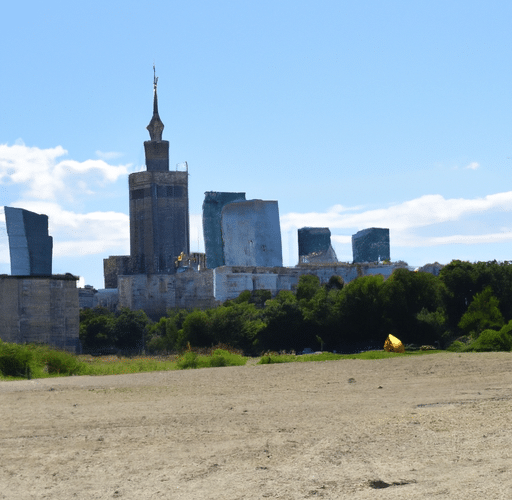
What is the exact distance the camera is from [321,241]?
171m

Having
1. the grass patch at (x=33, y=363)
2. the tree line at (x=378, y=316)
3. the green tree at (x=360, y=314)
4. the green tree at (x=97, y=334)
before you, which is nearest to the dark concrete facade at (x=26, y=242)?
the green tree at (x=97, y=334)

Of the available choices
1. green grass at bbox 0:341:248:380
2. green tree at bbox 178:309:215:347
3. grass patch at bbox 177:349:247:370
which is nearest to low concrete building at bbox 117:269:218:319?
green tree at bbox 178:309:215:347

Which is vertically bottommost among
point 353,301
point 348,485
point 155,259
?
point 348,485

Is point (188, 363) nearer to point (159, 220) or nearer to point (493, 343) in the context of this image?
point (493, 343)

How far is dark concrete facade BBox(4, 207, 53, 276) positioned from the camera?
94625mm

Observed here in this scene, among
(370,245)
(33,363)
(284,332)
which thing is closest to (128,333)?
(284,332)

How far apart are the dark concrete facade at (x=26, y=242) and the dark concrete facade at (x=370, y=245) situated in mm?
91723

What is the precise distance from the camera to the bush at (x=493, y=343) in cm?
3081

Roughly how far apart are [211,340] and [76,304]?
78.9 ft

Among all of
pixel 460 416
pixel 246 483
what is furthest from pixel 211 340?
pixel 246 483

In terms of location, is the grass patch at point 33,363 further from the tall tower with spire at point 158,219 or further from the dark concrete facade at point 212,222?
the tall tower with spire at point 158,219

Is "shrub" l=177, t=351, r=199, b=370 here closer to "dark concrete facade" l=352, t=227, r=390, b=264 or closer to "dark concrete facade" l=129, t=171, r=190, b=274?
"dark concrete facade" l=129, t=171, r=190, b=274

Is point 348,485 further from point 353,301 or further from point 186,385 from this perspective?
point 353,301

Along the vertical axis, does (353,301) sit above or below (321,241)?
below
